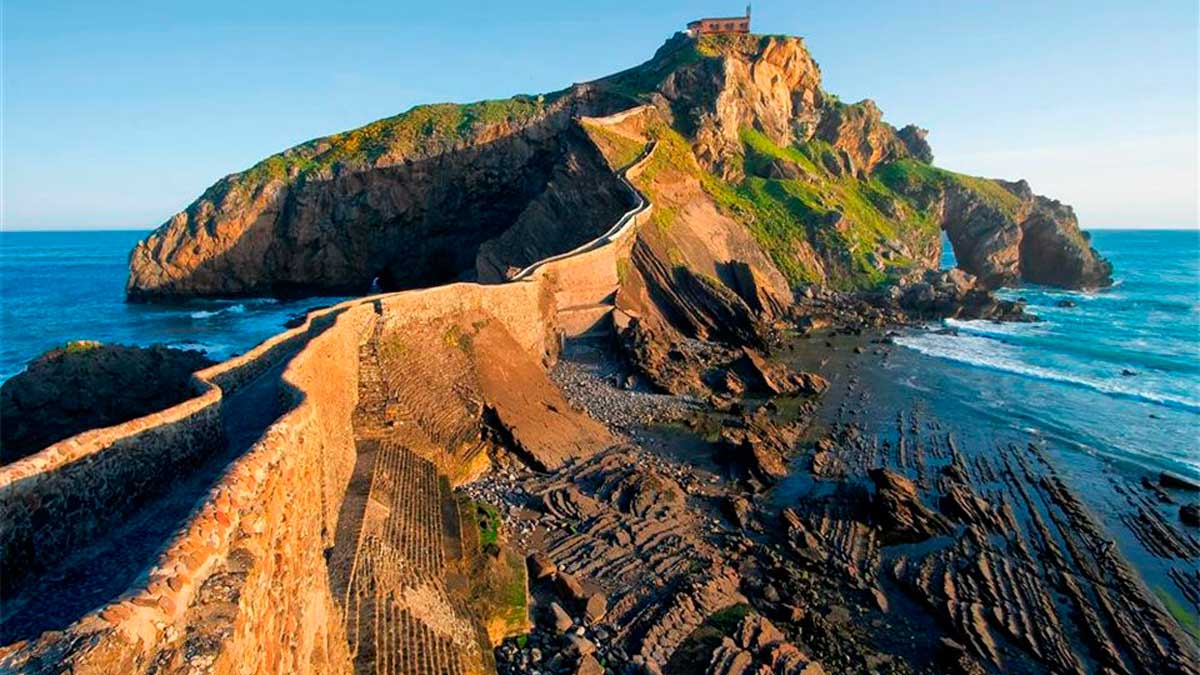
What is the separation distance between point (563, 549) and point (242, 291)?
157 feet

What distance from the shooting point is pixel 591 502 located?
1766 cm

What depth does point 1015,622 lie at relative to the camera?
1373cm

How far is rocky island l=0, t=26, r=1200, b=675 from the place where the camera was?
6.77 meters

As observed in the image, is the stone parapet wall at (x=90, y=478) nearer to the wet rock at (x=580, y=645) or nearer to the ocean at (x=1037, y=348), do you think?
the wet rock at (x=580, y=645)

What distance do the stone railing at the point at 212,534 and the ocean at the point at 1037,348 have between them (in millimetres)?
25735

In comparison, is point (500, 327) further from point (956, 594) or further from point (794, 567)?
point (956, 594)

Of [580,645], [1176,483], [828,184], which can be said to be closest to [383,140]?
[828,184]

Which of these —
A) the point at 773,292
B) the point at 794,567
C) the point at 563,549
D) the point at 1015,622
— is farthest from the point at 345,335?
the point at 773,292

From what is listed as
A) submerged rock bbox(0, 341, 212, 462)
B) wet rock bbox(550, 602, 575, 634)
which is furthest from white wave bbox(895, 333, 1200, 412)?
submerged rock bbox(0, 341, 212, 462)

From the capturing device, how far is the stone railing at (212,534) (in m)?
4.50

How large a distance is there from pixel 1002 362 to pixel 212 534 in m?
39.5

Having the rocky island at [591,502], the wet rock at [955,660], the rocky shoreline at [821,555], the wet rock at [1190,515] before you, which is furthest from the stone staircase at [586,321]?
the wet rock at [1190,515]

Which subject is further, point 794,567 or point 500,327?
point 500,327

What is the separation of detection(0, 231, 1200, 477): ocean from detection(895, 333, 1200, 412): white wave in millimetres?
85
